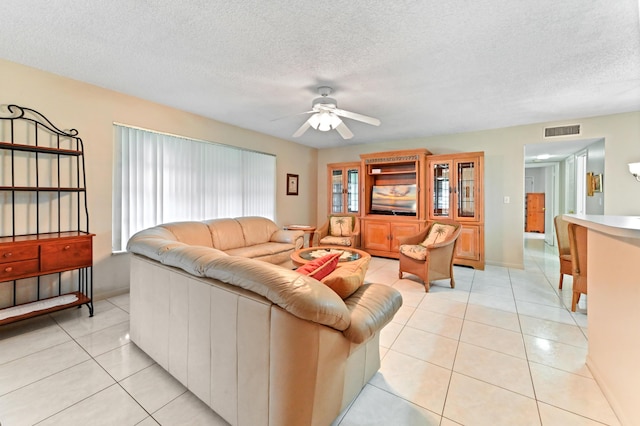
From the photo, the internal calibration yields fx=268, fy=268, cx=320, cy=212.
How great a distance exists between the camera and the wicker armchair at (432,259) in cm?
369

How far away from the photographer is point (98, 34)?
2170 mm

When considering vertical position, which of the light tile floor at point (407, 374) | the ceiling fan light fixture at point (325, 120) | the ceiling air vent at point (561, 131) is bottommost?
the light tile floor at point (407, 374)

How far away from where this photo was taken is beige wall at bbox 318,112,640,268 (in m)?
3.99

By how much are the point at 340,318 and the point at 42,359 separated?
2.48m

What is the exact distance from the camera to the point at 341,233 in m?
5.49

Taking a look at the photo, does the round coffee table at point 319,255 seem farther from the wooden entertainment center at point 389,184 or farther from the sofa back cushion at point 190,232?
the wooden entertainment center at point 389,184

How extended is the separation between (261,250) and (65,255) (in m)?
2.19

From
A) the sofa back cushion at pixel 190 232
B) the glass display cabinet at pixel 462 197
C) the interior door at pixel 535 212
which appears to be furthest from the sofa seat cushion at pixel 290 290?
the interior door at pixel 535 212

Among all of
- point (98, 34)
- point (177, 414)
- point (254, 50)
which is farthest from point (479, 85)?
point (177, 414)

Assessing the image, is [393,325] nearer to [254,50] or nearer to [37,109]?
[254,50]

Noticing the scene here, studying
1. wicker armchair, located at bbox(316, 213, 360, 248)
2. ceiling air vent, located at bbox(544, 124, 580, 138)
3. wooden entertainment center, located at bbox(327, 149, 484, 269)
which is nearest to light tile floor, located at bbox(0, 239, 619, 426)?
wooden entertainment center, located at bbox(327, 149, 484, 269)

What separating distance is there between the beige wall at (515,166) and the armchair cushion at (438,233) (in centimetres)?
159

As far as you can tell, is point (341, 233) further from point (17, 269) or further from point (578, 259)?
point (17, 269)

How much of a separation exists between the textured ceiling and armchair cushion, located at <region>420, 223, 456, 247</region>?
174 cm
